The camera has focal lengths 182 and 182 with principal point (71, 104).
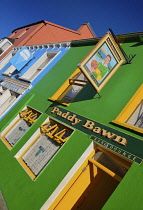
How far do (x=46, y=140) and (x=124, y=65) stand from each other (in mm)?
7404

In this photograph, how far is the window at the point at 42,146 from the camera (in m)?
10.8

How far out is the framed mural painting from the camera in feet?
33.7

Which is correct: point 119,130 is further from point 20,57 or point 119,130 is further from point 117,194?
point 20,57

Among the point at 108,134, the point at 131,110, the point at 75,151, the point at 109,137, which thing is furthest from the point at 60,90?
the point at 109,137

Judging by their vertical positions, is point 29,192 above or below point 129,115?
below

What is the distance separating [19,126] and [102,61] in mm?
8958

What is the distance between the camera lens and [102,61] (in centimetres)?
1083

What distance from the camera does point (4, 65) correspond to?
27719 mm

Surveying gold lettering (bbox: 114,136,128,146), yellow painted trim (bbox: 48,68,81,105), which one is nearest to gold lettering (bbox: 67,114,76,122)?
yellow painted trim (bbox: 48,68,81,105)

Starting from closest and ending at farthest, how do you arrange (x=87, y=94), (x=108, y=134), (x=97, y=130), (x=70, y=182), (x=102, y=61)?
(x=70, y=182), (x=108, y=134), (x=97, y=130), (x=102, y=61), (x=87, y=94)

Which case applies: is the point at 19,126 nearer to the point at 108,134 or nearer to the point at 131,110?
the point at 108,134

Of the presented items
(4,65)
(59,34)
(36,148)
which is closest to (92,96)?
(36,148)

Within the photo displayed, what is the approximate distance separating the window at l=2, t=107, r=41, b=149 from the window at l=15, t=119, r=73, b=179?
1.99 m

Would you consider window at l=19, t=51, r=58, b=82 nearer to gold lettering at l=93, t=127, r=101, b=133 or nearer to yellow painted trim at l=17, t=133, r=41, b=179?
yellow painted trim at l=17, t=133, r=41, b=179
